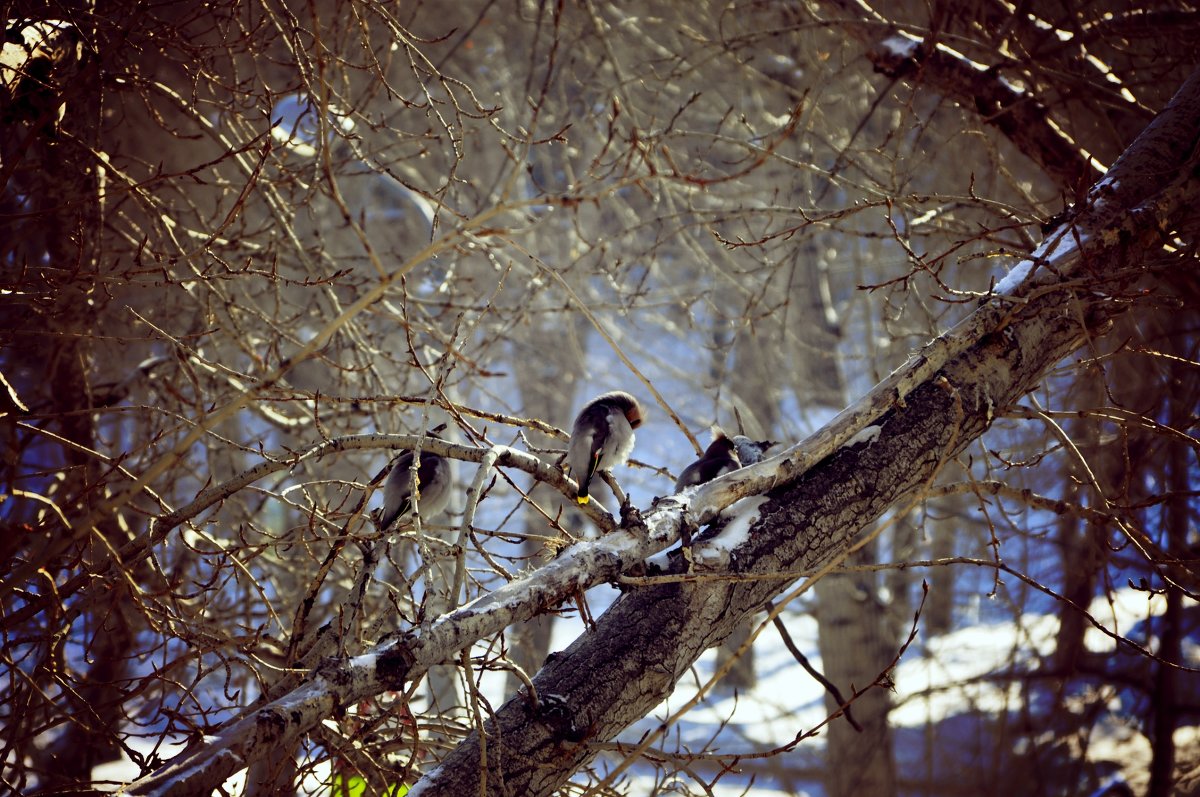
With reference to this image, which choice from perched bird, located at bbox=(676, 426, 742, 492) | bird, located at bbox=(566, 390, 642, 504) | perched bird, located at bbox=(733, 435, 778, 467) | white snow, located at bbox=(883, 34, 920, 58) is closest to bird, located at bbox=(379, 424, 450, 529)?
bird, located at bbox=(566, 390, 642, 504)

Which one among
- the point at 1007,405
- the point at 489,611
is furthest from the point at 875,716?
the point at 489,611

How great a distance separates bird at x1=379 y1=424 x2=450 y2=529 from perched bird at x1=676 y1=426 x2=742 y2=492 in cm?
103

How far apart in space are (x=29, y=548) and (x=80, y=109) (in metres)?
1.91

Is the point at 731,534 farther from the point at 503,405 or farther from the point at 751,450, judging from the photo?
the point at 503,405

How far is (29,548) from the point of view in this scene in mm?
3598

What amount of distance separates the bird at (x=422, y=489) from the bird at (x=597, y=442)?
564 mm

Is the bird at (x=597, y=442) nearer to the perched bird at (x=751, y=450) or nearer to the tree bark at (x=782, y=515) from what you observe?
the perched bird at (x=751, y=450)

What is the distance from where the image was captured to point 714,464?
3.59 meters

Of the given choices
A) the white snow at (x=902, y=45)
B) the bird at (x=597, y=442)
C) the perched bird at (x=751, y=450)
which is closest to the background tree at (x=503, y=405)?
the white snow at (x=902, y=45)

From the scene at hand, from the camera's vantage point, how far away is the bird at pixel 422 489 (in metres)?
3.48

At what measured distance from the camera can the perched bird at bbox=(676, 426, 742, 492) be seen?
3.56m

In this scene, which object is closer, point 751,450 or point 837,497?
point 837,497

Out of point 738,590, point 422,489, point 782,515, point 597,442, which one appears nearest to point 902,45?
point 597,442

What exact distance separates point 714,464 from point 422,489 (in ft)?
4.11
